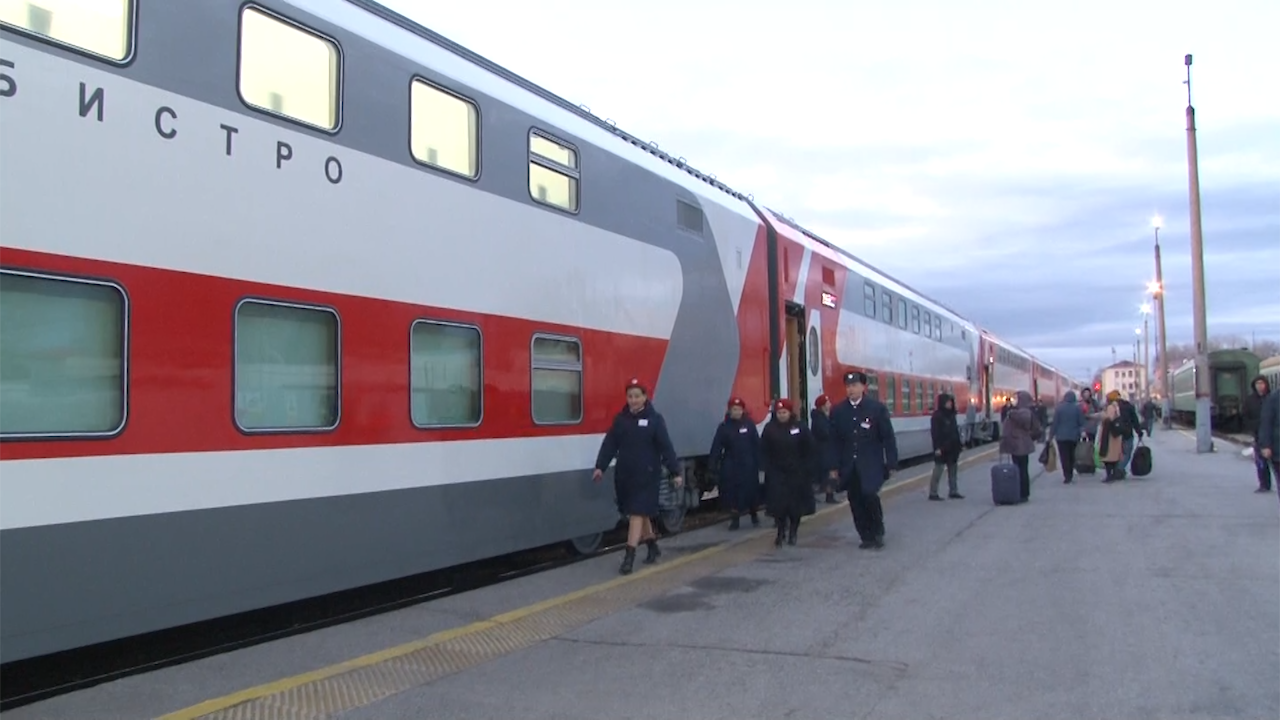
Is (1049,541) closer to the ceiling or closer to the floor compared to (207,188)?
closer to the floor

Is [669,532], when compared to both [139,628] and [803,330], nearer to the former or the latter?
[803,330]

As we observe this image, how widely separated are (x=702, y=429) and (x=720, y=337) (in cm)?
111

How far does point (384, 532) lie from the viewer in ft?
20.9

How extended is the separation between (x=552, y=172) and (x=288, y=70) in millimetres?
2773

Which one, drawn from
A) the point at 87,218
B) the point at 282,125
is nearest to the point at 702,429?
the point at 282,125

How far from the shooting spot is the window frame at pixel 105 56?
4480 mm

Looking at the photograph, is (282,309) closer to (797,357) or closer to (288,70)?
(288,70)

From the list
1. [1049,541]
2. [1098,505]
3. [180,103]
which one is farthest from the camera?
[1098,505]

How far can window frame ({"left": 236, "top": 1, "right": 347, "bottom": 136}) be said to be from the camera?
5.50 metres

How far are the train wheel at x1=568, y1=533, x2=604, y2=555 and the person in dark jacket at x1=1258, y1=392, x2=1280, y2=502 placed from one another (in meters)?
7.99

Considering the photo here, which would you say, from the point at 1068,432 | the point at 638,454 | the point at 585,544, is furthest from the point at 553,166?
the point at 1068,432

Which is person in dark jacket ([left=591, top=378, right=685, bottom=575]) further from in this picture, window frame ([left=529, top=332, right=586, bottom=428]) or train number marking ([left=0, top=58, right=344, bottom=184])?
train number marking ([left=0, top=58, right=344, bottom=184])

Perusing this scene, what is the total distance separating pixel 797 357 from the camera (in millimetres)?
13883

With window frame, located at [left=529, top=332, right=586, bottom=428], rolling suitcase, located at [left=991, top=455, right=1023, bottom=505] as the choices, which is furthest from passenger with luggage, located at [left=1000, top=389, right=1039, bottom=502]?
window frame, located at [left=529, top=332, right=586, bottom=428]
